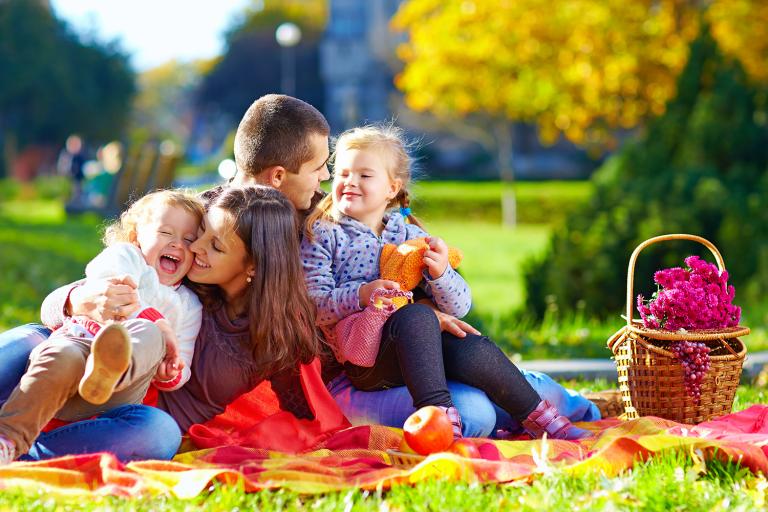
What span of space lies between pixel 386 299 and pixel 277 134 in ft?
2.74

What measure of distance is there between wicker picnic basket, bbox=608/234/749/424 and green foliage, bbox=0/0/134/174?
4000 cm

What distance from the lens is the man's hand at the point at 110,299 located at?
3574mm

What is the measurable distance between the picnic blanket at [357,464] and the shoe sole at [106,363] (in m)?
0.22

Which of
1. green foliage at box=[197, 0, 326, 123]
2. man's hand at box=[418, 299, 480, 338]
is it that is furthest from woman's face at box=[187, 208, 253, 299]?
green foliage at box=[197, 0, 326, 123]

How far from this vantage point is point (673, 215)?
378 inches

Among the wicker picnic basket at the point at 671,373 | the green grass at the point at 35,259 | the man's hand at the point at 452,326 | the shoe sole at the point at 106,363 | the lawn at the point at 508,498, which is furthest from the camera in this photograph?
the green grass at the point at 35,259

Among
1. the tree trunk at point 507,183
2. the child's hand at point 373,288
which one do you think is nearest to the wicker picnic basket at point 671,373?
the child's hand at point 373,288

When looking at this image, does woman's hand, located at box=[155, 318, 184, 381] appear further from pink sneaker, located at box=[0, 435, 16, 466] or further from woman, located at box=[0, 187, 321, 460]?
pink sneaker, located at box=[0, 435, 16, 466]

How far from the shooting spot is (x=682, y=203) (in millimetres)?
9797

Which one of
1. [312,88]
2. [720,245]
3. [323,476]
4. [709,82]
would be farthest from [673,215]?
[312,88]

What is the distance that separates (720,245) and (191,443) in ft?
22.8

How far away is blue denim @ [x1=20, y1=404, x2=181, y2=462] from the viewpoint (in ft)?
11.6

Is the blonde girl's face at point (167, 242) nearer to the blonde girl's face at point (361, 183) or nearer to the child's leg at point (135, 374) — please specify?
the child's leg at point (135, 374)

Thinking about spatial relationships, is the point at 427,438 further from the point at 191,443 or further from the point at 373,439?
the point at 191,443
